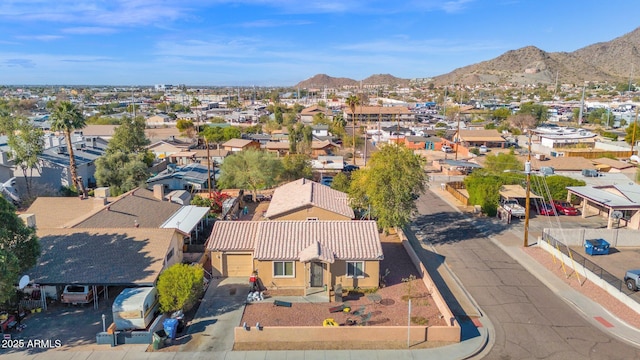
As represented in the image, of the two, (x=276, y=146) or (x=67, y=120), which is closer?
(x=67, y=120)

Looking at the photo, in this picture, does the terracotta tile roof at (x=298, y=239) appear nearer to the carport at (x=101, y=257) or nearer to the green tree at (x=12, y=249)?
the carport at (x=101, y=257)

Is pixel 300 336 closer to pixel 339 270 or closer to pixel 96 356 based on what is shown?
pixel 339 270

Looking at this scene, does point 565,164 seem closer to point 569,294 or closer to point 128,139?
point 569,294

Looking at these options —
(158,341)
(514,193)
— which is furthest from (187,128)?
(158,341)

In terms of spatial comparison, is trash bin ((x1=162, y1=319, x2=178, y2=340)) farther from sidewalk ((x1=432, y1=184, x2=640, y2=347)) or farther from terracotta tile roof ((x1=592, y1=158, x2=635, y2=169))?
terracotta tile roof ((x1=592, y1=158, x2=635, y2=169))

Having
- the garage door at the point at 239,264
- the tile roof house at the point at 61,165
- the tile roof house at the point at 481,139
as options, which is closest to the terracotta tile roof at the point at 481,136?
the tile roof house at the point at 481,139
